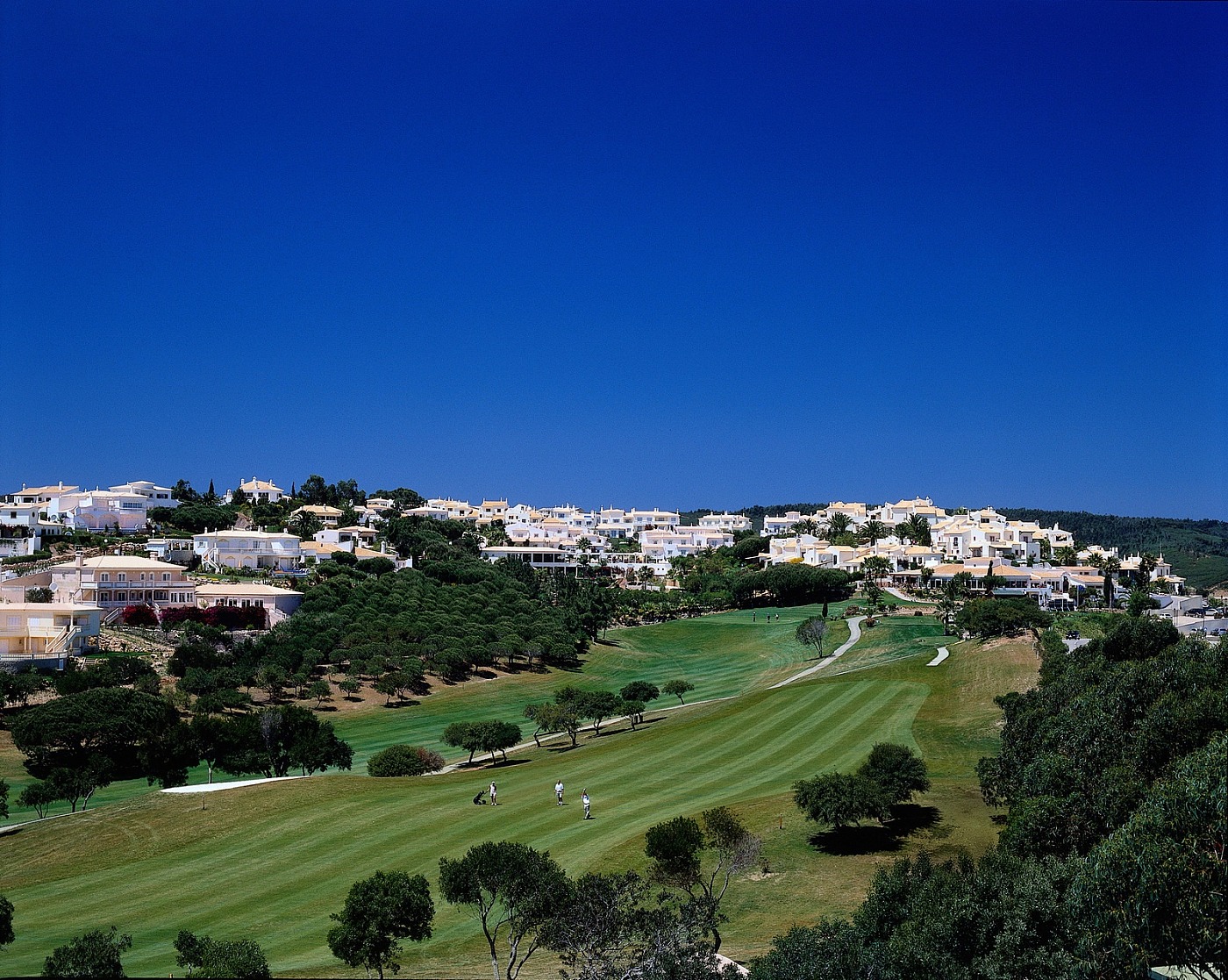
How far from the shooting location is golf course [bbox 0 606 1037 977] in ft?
79.4

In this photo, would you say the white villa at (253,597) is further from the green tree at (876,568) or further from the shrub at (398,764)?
the green tree at (876,568)

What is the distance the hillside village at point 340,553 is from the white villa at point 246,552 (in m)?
0.11

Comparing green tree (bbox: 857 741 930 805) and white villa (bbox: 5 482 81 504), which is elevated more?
white villa (bbox: 5 482 81 504)

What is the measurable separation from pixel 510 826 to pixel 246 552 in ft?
224

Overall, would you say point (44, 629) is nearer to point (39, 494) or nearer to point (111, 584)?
point (111, 584)

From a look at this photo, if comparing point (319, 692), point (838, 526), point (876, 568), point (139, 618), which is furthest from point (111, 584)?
point (838, 526)

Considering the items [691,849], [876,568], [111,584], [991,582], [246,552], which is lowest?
[691,849]

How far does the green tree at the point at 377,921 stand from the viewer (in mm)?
18281

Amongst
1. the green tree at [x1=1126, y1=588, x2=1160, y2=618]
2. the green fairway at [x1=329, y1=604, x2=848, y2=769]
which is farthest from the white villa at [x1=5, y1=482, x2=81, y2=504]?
the green tree at [x1=1126, y1=588, x2=1160, y2=618]

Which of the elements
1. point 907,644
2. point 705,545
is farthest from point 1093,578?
point 705,545

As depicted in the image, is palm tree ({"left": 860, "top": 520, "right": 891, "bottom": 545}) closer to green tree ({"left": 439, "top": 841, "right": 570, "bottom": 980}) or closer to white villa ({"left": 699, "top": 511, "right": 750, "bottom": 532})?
white villa ({"left": 699, "top": 511, "right": 750, "bottom": 532})

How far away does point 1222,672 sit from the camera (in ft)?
81.0

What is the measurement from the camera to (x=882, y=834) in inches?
1150

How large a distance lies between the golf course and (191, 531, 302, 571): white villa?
40.0m
